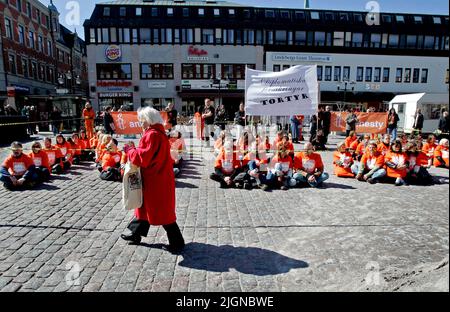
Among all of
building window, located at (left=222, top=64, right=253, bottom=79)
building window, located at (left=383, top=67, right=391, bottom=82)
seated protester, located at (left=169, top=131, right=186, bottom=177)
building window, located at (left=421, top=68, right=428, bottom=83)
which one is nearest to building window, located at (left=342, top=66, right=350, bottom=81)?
building window, located at (left=383, top=67, right=391, bottom=82)

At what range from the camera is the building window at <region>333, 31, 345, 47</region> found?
131ft

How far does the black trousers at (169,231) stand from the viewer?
4.09 m

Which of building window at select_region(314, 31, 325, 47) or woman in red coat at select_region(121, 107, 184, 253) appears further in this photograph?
building window at select_region(314, 31, 325, 47)

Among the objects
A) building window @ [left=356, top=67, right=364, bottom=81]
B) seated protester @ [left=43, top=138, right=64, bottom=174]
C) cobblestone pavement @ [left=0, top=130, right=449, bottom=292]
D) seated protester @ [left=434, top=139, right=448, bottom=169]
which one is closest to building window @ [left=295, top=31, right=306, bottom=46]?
building window @ [left=356, top=67, right=364, bottom=81]

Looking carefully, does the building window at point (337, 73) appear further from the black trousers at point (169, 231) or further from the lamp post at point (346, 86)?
the black trousers at point (169, 231)

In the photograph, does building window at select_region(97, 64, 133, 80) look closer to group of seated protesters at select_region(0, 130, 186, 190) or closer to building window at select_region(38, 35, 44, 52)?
building window at select_region(38, 35, 44, 52)

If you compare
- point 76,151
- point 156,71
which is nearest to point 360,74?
point 156,71

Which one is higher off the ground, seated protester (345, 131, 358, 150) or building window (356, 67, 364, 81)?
building window (356, 67, 364, 81)

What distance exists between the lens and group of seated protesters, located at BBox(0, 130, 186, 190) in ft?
23.7

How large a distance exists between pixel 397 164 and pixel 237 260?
5923 millimetres

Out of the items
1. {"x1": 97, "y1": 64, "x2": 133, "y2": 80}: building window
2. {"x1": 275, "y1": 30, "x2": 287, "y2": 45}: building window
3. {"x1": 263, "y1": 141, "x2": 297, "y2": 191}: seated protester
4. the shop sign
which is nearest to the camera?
{"x1": 263, "y1": 141, "x2": 297, "y2": 191}: seated protester

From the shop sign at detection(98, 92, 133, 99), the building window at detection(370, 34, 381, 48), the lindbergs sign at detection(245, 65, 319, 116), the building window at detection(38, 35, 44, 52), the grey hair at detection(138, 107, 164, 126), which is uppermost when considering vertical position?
the building window at detection(370, 34, 381, 48)

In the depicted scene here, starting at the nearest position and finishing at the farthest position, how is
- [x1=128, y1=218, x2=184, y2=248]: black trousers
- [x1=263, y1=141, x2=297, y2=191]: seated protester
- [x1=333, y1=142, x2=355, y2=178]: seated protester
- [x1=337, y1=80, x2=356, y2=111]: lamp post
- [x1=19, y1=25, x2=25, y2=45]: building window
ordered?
[x1=128, y1=218, x2=184, y2=248]: black trousers → [x1=263, y1=141, x2=297, y2=191]: seated protester → [x1=333, y1=142, x2=355, y2=178]: seated protester → [x1=19, y1=25, x2=25, y2=45]: building window → [x1=337, y1=80, x2=356, y2=111]: lamp post

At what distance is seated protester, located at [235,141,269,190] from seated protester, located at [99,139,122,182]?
3090 mm
